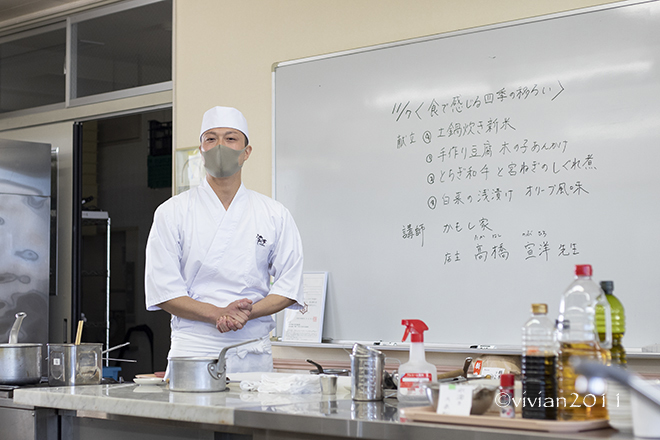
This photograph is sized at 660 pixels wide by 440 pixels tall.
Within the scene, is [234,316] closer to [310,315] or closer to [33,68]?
[310,315]

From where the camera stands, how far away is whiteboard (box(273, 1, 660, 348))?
8.86 ft

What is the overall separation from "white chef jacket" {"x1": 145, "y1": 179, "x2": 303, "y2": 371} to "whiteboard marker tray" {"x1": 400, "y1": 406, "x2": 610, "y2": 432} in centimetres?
104

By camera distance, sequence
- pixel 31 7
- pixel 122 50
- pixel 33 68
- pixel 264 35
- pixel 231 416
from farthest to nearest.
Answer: pixel 33 68 < pixel 31 7 < pixel 122 50 < pixel 264 35 < pixel 231 416

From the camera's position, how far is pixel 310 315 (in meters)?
3.39

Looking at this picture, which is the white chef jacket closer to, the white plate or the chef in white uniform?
the chef in white uniform

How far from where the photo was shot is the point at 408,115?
10.5 feet

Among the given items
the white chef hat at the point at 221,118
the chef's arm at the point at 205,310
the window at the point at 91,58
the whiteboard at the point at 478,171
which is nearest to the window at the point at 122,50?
the window at the point at 91,58

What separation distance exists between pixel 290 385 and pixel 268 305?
0.60m

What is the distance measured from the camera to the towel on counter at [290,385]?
1.77m

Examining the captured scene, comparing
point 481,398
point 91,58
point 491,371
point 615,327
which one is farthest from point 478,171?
point 91,58

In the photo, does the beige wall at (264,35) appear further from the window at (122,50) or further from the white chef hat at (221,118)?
the white chef hat at (221,118)

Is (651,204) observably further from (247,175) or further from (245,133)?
(247,175)

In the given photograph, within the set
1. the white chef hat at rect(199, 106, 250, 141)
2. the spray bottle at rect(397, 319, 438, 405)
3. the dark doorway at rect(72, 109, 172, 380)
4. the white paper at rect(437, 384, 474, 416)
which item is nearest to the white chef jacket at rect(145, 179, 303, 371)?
the white chef hat at rect(199, 106, 250, 141)

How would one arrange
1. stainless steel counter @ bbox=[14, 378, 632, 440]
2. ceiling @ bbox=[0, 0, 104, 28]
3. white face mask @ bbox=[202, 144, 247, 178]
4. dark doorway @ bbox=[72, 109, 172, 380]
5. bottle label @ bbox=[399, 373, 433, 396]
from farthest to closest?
dark doorway @ bbox=[72, 109, 172, 380] → ceiling @ bbox=[0, 0, 104, 28] → white face mask @ bbox=[202, 144, 247, 178] → bottle label @ bbox=[399, 373, 433, 396] → stainless steel counter @ bbox=[14, 378, 632, 440]
